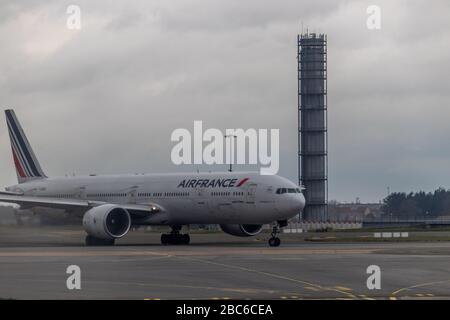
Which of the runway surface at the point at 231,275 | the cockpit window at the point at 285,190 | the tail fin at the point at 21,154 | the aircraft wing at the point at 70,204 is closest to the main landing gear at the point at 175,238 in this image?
the aircraft wing at the point at 70,204

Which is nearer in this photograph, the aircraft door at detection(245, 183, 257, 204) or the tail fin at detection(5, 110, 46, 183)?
the aircraft door at detection(245, 183, 257, 204)

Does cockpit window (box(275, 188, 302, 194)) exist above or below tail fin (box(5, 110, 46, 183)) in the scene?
below

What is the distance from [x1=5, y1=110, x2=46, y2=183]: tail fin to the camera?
72.1 meters

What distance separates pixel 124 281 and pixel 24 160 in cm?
4637

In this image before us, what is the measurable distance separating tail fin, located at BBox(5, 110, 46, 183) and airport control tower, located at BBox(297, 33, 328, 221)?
61369mm

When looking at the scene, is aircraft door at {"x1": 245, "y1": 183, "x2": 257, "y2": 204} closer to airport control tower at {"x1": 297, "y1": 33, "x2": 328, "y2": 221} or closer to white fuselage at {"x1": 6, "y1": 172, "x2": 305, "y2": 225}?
white fuselage at {"x1": 6, "y1": 172, "x2": 305, "y2": 225}

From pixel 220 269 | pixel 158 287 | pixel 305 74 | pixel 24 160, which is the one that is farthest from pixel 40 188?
pixel 305 74

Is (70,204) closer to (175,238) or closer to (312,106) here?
(175,238)

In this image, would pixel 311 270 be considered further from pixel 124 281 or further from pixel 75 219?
pixel 75 219

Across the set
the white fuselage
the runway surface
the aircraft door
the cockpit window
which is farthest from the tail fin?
the runway surface

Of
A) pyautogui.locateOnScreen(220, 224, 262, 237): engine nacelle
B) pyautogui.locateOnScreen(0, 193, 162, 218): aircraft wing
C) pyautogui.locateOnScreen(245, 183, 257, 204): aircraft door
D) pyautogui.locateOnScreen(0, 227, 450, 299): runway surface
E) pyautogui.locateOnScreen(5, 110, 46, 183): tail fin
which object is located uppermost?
pyautogui.locateOnScreen(5, 110, 46, 183): tail fin
